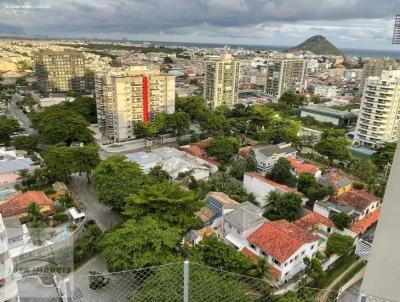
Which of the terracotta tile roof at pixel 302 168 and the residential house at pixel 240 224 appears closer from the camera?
the residential house at pixel 240 224

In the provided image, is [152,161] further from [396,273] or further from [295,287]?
[396,273]

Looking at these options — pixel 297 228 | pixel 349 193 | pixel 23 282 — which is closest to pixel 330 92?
pixel 349 193

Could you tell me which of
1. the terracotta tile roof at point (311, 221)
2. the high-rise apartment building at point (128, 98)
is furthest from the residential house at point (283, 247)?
the high-rise apartment building at point (128, 98)

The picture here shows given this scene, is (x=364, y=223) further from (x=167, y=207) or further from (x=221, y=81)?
(x=221, y=81)

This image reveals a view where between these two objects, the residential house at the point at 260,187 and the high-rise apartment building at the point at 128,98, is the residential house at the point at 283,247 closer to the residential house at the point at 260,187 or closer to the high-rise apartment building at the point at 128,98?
the residential house at the point at 260,187

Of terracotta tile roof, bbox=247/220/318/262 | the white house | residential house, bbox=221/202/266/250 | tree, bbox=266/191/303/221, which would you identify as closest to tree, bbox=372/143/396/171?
the white house

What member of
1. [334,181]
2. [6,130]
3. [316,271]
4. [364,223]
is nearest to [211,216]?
[316,271]
